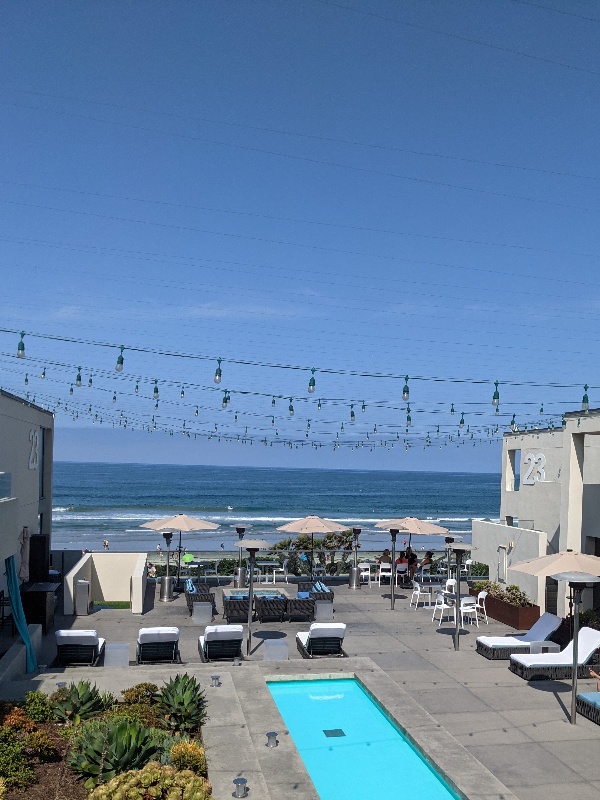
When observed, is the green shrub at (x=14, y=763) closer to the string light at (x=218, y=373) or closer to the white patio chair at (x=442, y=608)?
the string light at (x=218, y=373)

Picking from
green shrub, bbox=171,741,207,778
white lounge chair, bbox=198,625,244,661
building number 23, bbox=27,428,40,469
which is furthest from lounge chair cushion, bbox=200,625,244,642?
building number 23, bbox=27,428,40,469

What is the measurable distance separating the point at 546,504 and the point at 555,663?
8.20 meters

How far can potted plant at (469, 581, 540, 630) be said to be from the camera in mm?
17516

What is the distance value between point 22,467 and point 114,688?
9.05 meters

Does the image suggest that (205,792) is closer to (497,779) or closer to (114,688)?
(497,779)

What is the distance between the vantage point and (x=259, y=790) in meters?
7.61

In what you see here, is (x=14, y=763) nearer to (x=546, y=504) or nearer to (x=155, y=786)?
(x=155, y=786)

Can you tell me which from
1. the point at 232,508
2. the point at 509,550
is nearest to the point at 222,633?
the point at 509,550

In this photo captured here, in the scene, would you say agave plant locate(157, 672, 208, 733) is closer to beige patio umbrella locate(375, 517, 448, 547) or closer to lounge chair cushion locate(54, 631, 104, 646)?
lounge chair cushion locate(54, 631, 104, 646)

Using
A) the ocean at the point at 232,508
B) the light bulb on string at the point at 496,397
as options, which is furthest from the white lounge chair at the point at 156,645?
the ocean at the point at 232,508

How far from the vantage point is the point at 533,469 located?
21.7m

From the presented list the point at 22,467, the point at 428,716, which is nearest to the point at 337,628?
the point at 428,716

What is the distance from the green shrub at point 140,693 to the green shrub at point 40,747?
5.70ft

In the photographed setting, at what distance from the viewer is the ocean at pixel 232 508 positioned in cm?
Result: 5681
